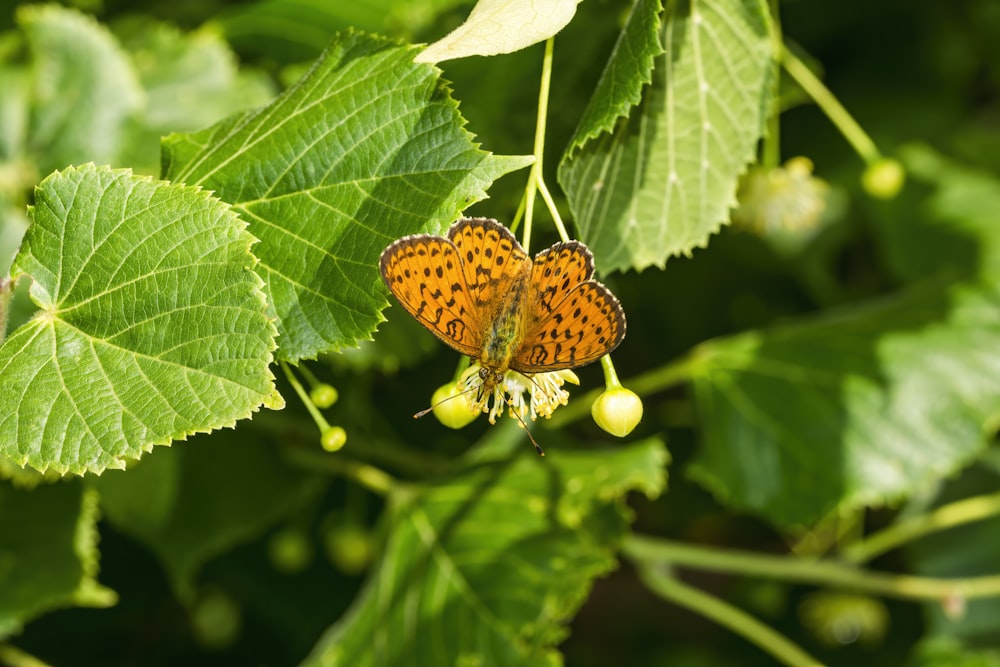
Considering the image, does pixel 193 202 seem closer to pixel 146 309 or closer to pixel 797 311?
pixel 146 309

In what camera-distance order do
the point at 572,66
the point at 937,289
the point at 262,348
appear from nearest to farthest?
the point at 262,348
the point at 572,66
the point at 937,289

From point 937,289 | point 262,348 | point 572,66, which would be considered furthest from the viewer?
point 937,289

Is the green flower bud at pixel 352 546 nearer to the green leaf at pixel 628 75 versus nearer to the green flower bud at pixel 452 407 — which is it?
the green flower bud at pixel 452 407

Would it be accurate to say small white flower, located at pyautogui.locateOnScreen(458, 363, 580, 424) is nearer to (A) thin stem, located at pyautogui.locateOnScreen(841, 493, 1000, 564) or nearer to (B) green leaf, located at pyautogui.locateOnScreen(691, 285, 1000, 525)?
(B) green leaf, located at pyautogui.locateOnScreen(691, 285, 1000, 525)

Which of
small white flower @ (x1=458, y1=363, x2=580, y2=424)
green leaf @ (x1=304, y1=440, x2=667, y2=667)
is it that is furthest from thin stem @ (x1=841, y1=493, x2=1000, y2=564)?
small white flower @ (x1=458, y1=363, x2=580, y2=424)

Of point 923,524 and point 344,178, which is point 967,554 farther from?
point 344,178

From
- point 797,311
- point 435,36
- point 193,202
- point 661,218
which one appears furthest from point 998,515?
point 193,202

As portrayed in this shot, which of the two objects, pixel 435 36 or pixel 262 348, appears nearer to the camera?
pixel 262 348

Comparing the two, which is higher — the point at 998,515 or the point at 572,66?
the point at 998,515
